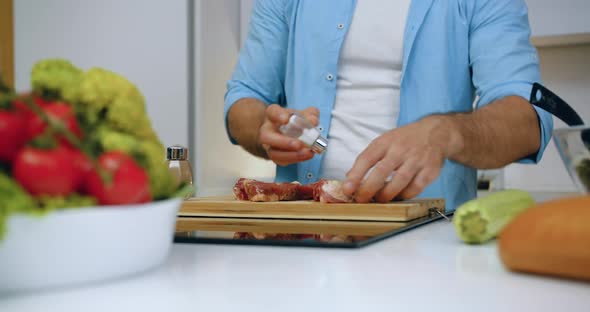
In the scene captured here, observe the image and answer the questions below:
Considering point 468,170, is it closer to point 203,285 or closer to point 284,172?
Answer: point 284,172

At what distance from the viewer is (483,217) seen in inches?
25.8

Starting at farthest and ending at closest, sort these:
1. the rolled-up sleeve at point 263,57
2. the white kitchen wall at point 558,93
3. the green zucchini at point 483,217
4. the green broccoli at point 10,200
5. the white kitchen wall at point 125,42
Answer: the white kitchen wall at point 558,93, the white kitchen wall at point 125,42, the rolled-up sleeve at point 263,57, the green zucchini at point 483,217, the green broccoli at point 10,200

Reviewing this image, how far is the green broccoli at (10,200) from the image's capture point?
0.40m

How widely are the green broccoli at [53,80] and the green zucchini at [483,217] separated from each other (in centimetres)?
41

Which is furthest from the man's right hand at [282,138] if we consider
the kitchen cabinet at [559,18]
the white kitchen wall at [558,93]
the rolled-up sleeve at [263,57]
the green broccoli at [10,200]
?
the white kitchen wall at [558,93]

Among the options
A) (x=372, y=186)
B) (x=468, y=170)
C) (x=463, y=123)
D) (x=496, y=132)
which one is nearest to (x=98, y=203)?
(x=372, y=186)

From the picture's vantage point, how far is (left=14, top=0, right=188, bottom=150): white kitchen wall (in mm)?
2340

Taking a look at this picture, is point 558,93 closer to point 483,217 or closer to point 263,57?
point 263,57

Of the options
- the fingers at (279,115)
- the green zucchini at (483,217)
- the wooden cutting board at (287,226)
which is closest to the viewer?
the green zucchini at (483,217)

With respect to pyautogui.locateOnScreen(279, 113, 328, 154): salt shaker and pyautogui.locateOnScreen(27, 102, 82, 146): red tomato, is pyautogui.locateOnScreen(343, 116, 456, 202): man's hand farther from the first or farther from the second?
pyautogui.locateOnScreen(27, 102, 82, 146): red tomato

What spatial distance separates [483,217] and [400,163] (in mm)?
400

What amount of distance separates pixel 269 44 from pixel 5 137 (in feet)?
4.30

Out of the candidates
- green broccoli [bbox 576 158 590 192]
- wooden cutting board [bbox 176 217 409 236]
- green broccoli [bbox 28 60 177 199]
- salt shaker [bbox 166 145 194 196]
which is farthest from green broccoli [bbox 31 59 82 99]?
salt shaker [bbox 166 145 194 196]

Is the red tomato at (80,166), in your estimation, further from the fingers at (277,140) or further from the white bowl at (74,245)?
→ the fingers at (277,140)
